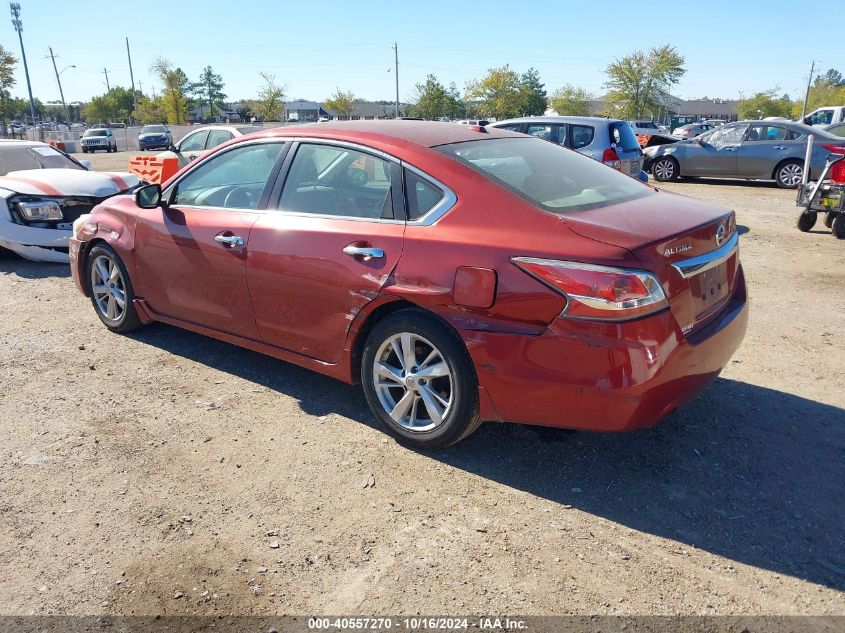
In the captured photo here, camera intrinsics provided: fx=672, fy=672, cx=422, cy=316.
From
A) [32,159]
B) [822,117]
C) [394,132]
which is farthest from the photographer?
[822,117]

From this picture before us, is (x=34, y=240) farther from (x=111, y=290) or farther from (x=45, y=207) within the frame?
(x=111, y=290)

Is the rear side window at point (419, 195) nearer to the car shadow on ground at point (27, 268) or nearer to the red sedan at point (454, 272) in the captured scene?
the red sedan at point (454, 272)

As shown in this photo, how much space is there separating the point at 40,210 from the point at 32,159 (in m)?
1.84

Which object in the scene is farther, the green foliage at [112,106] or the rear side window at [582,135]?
the green foliage at [112,106]

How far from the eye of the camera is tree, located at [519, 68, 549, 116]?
243 ft

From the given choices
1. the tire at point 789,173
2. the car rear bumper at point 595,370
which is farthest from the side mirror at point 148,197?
the tire at point 789,173

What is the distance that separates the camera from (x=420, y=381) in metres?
3.40

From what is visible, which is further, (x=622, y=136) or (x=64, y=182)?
(x=622, y=136)

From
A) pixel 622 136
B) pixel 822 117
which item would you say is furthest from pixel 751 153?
pixel 822 117

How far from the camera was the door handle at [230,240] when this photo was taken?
4.04m

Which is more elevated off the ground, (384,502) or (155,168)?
(155,168)

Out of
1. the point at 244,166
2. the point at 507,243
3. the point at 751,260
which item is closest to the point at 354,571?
the point at 507,243

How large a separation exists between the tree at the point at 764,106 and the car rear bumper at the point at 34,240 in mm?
95968

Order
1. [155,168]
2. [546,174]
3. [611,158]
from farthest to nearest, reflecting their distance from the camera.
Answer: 1. [155,168]
2. [611,158]
3. [546,174]
